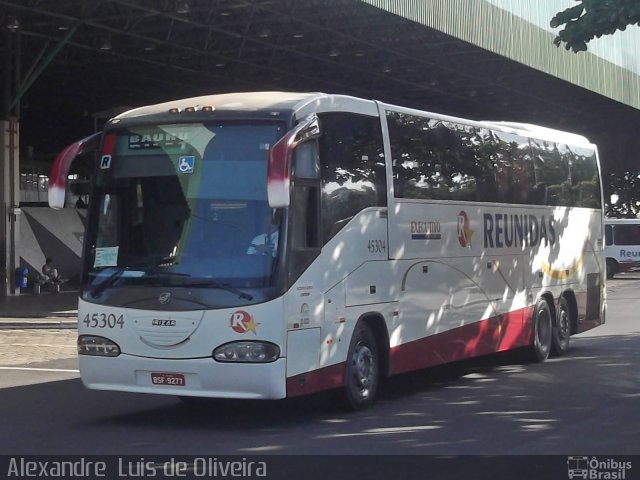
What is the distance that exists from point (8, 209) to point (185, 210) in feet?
81.5

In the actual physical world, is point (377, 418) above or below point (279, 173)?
below

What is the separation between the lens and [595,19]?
11828 mm

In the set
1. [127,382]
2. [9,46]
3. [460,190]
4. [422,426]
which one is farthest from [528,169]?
[9,46]

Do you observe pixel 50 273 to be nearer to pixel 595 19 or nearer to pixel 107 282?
pixel 107 282

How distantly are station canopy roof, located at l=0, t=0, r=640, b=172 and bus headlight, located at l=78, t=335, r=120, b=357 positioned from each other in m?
17.5

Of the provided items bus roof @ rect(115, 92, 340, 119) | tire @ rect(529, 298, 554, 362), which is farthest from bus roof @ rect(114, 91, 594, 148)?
tire @ rect(529, 298, 554, 362)

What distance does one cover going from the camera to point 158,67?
1427 inches

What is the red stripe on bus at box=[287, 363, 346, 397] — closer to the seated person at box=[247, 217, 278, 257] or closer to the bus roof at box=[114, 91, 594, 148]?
the seated person at box=[247, 217, 278, 257]

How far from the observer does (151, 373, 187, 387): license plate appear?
979 cm

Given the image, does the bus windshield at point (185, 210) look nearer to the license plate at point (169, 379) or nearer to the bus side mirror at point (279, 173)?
the bus side mirror at point (279, 173)

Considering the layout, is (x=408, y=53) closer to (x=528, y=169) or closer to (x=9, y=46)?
(x=9, y=46)

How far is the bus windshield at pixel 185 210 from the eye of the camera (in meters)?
9.77

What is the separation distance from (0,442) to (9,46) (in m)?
24.4

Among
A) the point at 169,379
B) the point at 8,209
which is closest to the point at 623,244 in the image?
the point at 8,209
